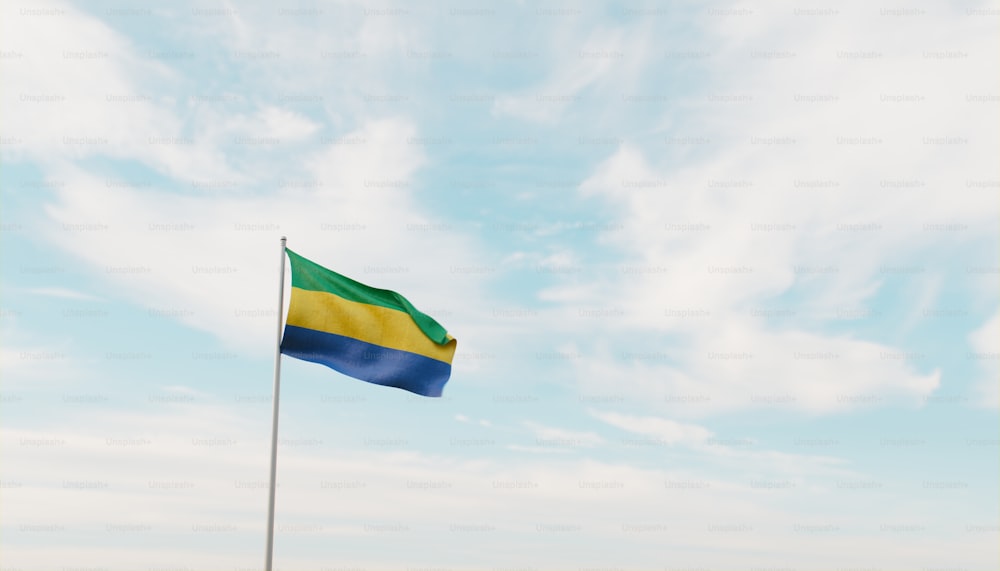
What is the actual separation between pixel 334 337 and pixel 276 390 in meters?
1.82

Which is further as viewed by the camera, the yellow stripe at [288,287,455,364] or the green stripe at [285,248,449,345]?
the green stripe at [285,248,449,345]

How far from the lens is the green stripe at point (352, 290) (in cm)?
1970

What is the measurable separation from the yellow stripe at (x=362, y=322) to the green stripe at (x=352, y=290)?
0.30 ft

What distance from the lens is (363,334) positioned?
20203mm

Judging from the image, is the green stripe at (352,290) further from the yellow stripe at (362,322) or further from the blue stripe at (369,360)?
the blue stripe at (369,360)

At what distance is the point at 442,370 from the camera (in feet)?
69.1

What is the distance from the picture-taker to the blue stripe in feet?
63.7

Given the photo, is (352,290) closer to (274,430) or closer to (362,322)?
(362,322)

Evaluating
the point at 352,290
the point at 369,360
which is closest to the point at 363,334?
the point at 369,360

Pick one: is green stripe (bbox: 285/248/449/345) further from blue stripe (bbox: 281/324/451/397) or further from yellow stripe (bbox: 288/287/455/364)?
blue stripe (bbox: 281/324/451/397)

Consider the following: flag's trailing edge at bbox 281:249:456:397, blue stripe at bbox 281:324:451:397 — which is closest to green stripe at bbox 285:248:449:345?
flag's trailing edge at bbox 281:249:456:397

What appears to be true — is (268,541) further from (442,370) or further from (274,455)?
(442,370)

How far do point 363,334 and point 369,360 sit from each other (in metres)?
0.55

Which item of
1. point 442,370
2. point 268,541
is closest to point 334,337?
point 442,370
